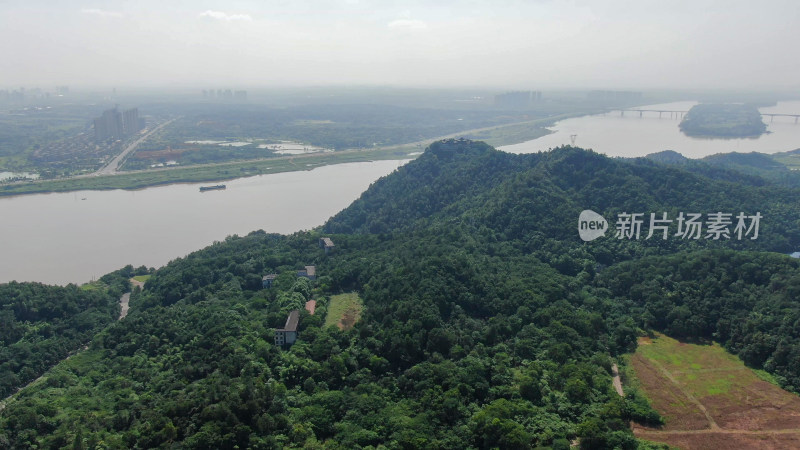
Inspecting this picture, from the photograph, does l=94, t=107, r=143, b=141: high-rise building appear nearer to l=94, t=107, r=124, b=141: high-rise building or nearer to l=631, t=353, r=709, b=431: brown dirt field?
l=94, t=107, r=124, b=141: high-rise building

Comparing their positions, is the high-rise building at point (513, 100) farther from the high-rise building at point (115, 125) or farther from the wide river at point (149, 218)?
the high-rise building at point (115, 125)

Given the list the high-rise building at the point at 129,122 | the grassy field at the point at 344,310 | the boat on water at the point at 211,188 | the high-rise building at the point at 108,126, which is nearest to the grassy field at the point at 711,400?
the grassy field at the point at 344,310

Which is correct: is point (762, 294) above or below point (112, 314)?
above

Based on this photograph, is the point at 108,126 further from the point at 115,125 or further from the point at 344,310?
the point at 344,310

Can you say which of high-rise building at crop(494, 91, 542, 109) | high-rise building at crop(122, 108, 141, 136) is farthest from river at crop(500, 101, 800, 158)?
high-rise building at crop(122, 108, 141, 136)

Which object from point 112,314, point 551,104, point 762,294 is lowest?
point 112,314

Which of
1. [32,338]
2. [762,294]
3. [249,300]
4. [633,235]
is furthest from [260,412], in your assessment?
[633,235]

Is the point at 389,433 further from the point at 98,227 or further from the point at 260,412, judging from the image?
the point at 98,227
